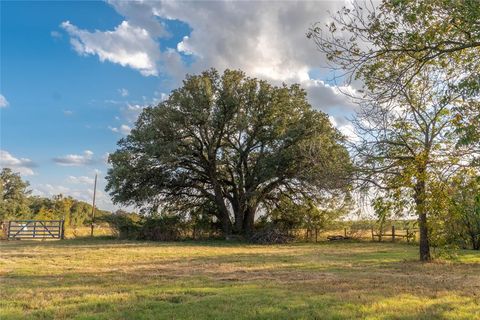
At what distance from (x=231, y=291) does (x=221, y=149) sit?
2342cm

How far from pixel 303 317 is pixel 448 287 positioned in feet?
17.2

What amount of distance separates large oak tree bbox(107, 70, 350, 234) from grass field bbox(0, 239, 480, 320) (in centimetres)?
1560

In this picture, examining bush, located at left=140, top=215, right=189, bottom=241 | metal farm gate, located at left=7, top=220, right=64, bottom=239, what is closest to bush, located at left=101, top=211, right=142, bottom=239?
bush, located at left=140, top=215, right=189, bottom=241

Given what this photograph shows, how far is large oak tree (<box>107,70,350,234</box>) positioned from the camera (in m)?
29.4

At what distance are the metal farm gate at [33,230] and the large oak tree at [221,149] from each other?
16.0 feet

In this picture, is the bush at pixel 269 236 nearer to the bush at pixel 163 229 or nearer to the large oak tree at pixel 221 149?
the large oak tree at pixel 221 149

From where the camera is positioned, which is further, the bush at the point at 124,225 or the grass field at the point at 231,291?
the bush at the point at 124,225

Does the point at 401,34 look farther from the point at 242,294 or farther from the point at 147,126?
the point at 147,126

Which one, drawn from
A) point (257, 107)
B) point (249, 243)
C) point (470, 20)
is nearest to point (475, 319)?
point (470, 20)

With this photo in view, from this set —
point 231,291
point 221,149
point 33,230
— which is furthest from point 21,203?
point 231,291

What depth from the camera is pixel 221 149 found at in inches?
1258

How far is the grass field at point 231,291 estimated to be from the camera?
6.98m

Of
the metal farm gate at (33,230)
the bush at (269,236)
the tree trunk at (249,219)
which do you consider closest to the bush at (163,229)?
the tree trunk at (249,219)

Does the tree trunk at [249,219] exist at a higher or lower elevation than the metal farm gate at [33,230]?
higher
